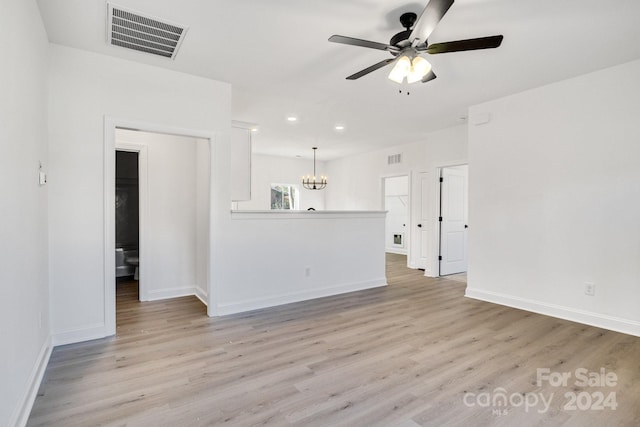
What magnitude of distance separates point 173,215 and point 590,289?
5.24 m

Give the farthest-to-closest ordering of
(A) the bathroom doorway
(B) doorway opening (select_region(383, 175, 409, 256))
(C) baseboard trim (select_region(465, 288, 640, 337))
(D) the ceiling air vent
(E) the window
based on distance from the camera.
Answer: (B) doorway opening (select_region(383, 175, 409, 256)), (E) the window, (A) the bathroom doorway, (C) baseboard trim (select_region(465, 288, 640, 337)), (D) the ceiling air vent

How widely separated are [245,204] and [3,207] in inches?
269

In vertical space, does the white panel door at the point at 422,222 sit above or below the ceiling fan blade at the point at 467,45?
below

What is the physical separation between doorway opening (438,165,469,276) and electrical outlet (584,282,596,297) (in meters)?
2.63

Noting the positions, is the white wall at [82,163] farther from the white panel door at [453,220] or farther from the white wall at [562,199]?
the white panel door at [453,220]

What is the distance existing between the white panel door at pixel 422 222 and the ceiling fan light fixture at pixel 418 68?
13.7 feet

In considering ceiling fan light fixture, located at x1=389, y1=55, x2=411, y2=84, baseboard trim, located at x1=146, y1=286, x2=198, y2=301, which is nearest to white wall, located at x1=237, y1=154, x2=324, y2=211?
baseboard trim, located at x1=146, y1=286, x2=198, y2=301

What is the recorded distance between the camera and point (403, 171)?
713 cm

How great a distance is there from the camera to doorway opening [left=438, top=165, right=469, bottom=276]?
239 inches

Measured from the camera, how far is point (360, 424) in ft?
5.95

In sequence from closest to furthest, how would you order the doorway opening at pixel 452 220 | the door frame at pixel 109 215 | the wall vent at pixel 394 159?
the door frame at pixel 109 215 < the doorway opening at pixel 452 220 < the wall vent at pixel 394 159

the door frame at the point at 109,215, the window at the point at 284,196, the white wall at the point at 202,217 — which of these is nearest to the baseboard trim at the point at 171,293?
the white wall at the point at 202,217

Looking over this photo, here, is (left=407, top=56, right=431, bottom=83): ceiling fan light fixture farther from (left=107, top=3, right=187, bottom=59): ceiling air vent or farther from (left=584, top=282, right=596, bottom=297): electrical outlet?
(left=584, top=282, right=596, bottom=297): electrical outlet

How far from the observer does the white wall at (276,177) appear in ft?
28.2
